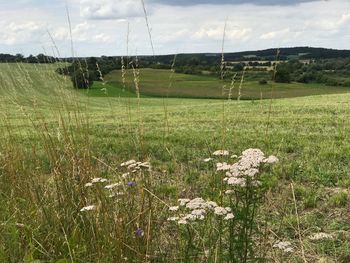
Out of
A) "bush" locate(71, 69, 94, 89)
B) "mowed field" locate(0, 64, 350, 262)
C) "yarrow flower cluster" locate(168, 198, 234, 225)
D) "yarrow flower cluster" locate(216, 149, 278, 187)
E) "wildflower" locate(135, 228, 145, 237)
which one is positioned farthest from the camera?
"bush" locate(71, 69, 94, 89)

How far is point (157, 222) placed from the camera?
155 inches

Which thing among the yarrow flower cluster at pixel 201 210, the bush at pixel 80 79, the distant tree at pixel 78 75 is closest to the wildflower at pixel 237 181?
the yarrow flower cluster at pixel 201 210

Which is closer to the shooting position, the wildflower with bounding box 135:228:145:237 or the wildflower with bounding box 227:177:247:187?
the wildflower with bounding box 227:177:247:187

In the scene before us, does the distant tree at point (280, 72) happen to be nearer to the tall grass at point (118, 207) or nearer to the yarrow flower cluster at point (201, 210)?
the tall grass at point (118, 207)

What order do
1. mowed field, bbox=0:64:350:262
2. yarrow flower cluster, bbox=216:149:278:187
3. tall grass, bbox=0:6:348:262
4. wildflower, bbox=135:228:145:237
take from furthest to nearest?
mowed field, bbox=0:64:350:262, wildflower, bbox=135:228:145:237, tall grass, bbox=0:6:348:262, yarrow flower cluster, bbox=216:149:278:187

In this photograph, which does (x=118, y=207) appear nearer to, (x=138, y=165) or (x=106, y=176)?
(x=138, y=165)

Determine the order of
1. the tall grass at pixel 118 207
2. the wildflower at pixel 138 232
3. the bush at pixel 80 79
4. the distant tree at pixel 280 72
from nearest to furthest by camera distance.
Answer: the tall grass at pixel 118 207 → the wildflower at pixel 138 232 → the bush at pixel 80 79 → the distant tree at pixel 280 72

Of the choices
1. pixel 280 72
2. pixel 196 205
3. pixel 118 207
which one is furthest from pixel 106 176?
pixel 280 72

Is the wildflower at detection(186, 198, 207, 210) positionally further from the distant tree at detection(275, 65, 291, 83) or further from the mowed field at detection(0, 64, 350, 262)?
the distant tree at detection(275, 65, 291, 83)

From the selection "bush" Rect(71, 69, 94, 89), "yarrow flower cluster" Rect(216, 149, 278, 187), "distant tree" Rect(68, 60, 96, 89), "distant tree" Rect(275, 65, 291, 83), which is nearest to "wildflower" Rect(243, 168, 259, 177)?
"yarrow flower cluster" Rect(216, 149, 278, 187)

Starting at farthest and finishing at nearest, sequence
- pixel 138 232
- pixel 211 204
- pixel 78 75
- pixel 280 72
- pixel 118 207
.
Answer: pixel 280 72 → pixel 78 75 → pixel 118 207 → pixel 138 232 → pixel 211 204

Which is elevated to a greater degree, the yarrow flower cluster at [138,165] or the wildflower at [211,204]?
the yarrow flower cluster at [138,165]

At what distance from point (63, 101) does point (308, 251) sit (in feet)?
9.35

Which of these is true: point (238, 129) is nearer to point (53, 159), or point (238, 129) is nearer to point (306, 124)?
point (306, 124)
